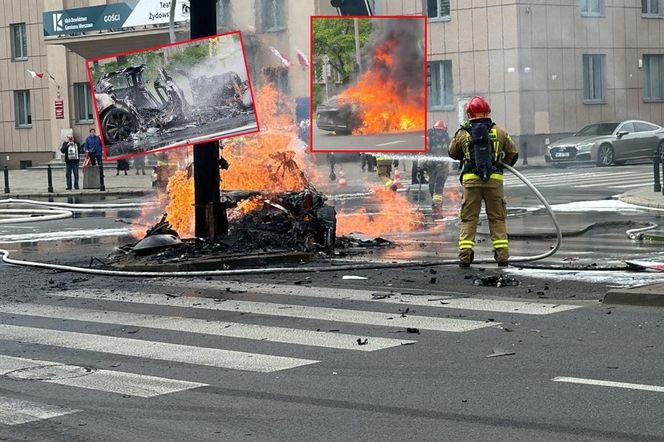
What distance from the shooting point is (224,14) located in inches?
743

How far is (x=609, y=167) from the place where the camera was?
124 feet

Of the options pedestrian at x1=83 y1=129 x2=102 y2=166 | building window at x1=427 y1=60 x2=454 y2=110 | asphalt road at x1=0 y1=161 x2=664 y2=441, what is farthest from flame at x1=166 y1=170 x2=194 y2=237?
pedestrian at x1=83 y1=129 x2=102 y2=166

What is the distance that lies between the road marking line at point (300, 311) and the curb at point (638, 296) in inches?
53.7

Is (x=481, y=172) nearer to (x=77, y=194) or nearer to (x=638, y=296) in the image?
(x=638, y=296)

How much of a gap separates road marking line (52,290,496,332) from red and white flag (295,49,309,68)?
7.14 meters

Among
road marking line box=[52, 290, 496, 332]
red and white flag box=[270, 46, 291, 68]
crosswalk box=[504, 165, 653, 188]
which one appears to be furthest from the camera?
crosswalk box=[504, 165, 653, 188]

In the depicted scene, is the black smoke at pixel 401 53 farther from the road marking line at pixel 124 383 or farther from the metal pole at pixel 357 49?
the road marking line at pixel 124 383

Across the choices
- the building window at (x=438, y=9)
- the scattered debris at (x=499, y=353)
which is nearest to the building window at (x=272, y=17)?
the scattered debris at (x=499, y=353)

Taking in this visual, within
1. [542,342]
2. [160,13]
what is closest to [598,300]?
[542,342]

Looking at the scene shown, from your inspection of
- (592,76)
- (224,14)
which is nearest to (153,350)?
(224,14)

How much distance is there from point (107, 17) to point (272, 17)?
32.8 metres

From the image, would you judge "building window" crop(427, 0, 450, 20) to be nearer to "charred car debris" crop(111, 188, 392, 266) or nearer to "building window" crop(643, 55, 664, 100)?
"building window" crop(643, 55, 664, 100)

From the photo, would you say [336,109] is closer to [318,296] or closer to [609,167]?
[318,296]

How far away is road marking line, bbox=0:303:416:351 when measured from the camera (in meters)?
9.05
